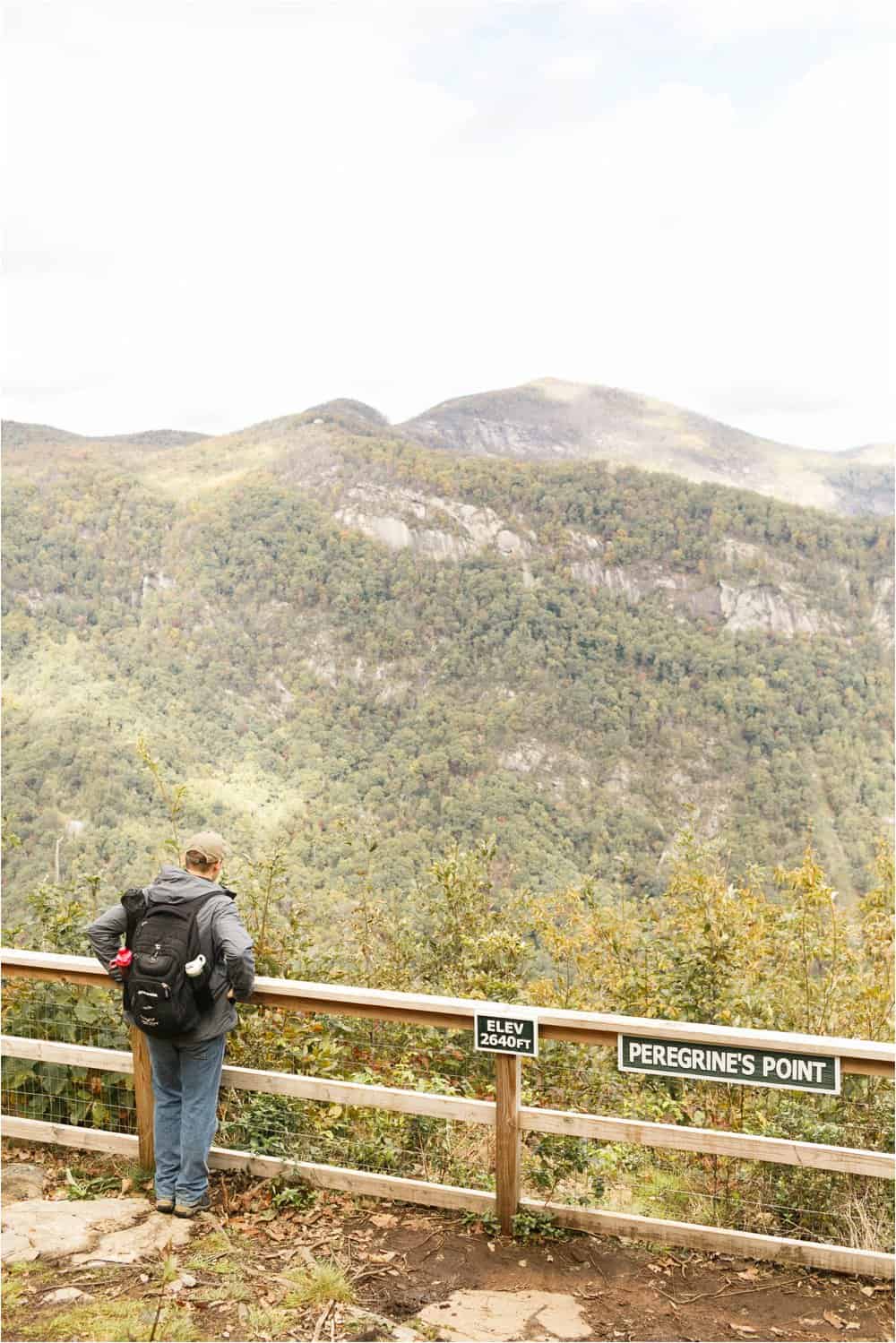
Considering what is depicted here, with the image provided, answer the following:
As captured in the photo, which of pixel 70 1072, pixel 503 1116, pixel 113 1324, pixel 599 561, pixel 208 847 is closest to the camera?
pixel 113 1324

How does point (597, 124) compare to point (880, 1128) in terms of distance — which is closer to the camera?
point (880, 1128)

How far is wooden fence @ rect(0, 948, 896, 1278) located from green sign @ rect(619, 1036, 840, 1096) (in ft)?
0.08

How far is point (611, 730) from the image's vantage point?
5706 centimetres

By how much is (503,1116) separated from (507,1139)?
0.26 ft

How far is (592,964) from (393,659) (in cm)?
5578

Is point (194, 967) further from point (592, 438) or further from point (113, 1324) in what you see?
point (592, 438)

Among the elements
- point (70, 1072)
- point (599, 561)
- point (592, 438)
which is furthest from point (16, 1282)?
point (592, 438)

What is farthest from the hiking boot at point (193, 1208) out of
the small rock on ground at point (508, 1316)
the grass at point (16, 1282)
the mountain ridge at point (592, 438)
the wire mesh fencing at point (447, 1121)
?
the mountain ridge at point (592, 438)

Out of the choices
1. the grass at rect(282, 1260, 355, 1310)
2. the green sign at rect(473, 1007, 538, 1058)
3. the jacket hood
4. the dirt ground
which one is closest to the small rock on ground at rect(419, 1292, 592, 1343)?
the dirt ground

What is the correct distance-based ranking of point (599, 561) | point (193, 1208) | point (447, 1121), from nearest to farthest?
point (193, 1208)
point (447, 1121)
point (599, 561)

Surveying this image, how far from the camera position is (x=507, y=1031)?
3.28 metres

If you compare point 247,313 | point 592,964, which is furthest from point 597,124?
point 592,964

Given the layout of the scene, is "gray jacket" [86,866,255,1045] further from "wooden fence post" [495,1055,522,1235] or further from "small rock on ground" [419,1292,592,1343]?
"small rock on ground" [419,1292,592,1343]

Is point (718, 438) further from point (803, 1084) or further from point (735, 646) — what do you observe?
point (803, 1084)
